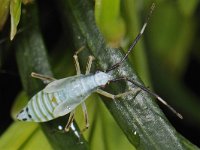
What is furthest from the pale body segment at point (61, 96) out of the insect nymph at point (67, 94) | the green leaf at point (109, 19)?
the green leaf at point (109, 19)

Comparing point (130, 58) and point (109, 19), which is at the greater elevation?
point (109, 19)

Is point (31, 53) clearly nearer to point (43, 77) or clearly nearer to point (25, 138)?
point (43, 77)

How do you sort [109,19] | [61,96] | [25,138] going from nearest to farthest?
[109,19]
[25,138]
[61,96]

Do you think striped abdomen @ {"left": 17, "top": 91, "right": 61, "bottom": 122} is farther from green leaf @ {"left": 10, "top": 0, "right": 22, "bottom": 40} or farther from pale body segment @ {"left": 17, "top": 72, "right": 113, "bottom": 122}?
green leaf @ {"left": 10, "top": 0, "right": 22, "bottom": 40}

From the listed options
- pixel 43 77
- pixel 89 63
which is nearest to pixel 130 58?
pixel 89 63

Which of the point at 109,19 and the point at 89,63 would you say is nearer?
the point at 109,19

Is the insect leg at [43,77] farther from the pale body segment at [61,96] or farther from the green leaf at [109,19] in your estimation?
the green leaf at [109,19]

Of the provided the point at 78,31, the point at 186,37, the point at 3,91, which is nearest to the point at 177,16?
the point at 186,37

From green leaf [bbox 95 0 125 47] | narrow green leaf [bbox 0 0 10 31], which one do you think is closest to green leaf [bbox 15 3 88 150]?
narrow green leaf [bbox 0 0 10 31]
